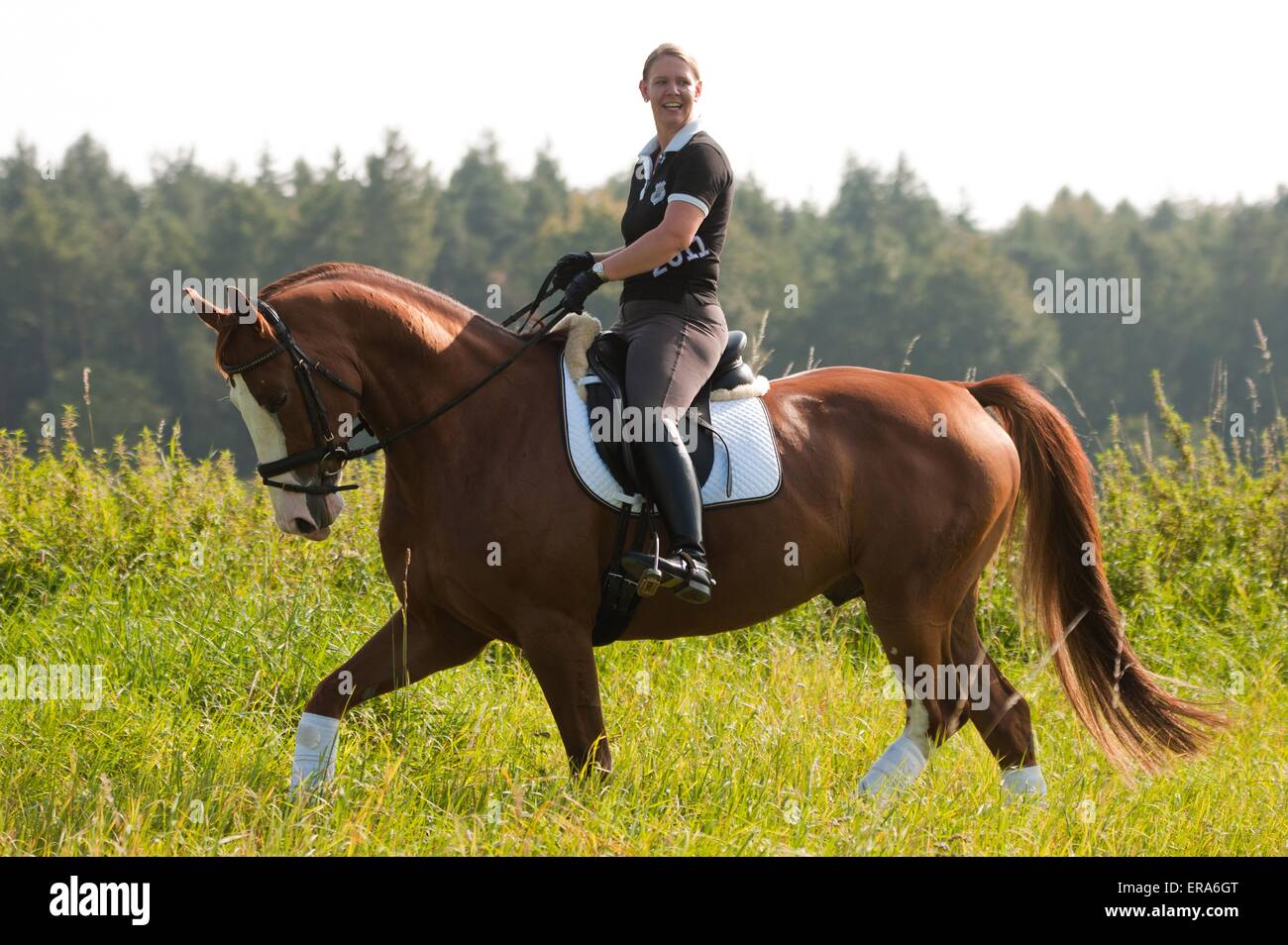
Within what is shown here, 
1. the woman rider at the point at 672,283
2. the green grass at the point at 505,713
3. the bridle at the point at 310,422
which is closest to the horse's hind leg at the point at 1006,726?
the green grass at the point at 505,713

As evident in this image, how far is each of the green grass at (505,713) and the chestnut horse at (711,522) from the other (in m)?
0.29

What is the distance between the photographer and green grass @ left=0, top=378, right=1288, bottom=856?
14.5ft

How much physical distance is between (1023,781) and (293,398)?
11.2ft

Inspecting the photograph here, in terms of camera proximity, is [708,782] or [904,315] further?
[904,315]

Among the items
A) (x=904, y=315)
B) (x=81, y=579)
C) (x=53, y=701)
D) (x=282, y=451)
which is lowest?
(x=53, y=701)

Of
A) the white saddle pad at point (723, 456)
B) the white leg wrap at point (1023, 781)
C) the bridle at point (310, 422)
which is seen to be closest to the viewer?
the bridle at point (310, 422)

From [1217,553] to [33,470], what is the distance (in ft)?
26.7

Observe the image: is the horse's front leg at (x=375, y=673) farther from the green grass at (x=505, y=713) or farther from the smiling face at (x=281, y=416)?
the smiling face at (x=281, y=416)

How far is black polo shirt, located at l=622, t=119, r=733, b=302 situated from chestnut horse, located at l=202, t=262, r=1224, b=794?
50 centimetres

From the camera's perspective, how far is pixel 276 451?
171 inches

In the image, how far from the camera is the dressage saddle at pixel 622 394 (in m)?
4.66

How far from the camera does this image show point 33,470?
811 centimetres
